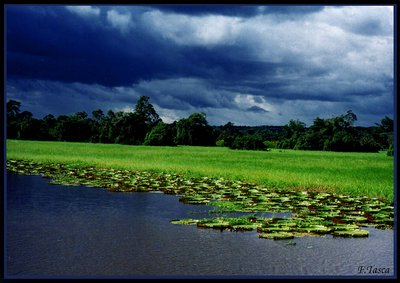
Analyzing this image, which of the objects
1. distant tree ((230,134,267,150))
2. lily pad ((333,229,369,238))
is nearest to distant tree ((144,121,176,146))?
distant tree ((230,134,267,150))

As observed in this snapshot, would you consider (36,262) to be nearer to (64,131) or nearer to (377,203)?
(377,203)

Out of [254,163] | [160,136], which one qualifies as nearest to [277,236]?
[160,136]

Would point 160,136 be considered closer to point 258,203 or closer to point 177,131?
point 177,131

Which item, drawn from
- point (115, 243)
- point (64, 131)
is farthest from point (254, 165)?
point (115, 243)

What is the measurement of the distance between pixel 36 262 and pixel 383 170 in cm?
1024

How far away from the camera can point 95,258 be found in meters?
5.64

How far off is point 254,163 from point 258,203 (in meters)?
7.24

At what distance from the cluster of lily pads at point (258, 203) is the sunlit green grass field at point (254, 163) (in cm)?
82

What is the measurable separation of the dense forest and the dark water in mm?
4037

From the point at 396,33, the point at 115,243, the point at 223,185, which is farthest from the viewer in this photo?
the point at 223,185

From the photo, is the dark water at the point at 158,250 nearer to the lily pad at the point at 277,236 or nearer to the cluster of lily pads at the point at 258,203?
the lily pad at the point at 277,236

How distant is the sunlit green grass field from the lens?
10672 mm

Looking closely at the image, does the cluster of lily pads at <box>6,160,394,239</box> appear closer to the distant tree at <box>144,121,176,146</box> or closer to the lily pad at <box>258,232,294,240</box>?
the lily pad at <box>258,232,294,240</box>

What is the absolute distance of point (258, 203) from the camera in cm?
820
